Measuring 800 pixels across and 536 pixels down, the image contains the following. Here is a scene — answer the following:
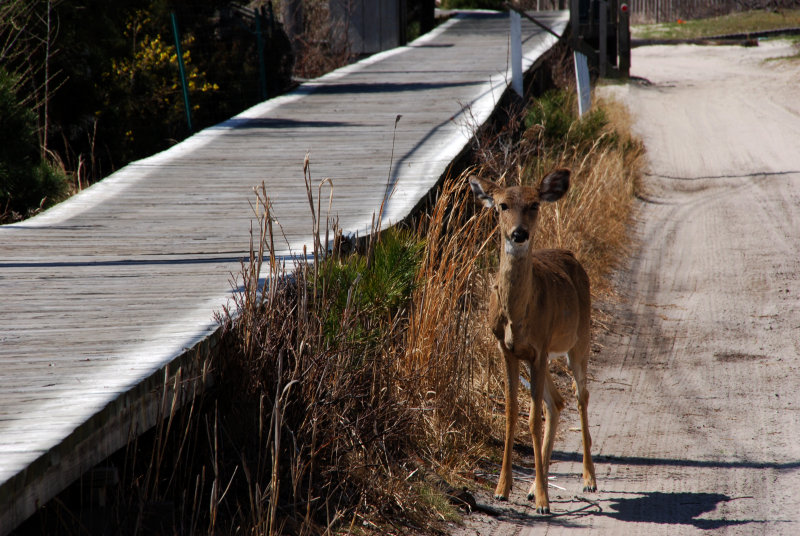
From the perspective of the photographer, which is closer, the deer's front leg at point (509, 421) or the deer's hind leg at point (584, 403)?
the deer's front leg at point (509, 421)

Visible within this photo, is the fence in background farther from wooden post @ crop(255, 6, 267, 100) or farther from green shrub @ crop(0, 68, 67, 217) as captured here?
green shrub @ crop(0, 68, 67, 217)

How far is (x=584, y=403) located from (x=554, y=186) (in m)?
1.36

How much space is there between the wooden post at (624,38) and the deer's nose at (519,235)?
1912 centimetres

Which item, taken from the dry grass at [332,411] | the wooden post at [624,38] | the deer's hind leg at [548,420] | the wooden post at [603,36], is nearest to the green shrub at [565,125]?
the wooden post at [603,36]

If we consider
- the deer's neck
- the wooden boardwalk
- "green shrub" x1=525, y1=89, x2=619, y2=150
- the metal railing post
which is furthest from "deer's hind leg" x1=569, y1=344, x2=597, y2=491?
the metal railing post

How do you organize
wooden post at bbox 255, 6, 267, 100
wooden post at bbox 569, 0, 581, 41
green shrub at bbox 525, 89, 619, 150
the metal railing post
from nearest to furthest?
the metal railing post < green shrub at bbox 525, 89, 619, 150 < wooden post at bbox 255, 6, 267, 100 < wooden post at bbox 569, 0, 581, 41

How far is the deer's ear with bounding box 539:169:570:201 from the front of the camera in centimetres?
509

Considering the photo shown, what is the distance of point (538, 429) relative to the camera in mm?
5242

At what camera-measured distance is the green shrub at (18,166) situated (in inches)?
373

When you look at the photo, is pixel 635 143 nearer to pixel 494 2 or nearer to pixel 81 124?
pixel 81 124

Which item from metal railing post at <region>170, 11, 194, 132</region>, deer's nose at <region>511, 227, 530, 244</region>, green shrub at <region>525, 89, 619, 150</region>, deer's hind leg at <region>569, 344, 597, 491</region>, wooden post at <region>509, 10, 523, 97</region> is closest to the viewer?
deer's nose at <region>511, 227, 530, 244</region>

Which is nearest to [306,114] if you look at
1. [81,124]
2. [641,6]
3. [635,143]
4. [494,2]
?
[81,124]

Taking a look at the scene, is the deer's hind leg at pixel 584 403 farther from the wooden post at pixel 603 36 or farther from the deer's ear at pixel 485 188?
the wooden post at pixel 603 36

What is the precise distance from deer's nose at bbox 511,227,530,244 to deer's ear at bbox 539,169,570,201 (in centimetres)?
34
